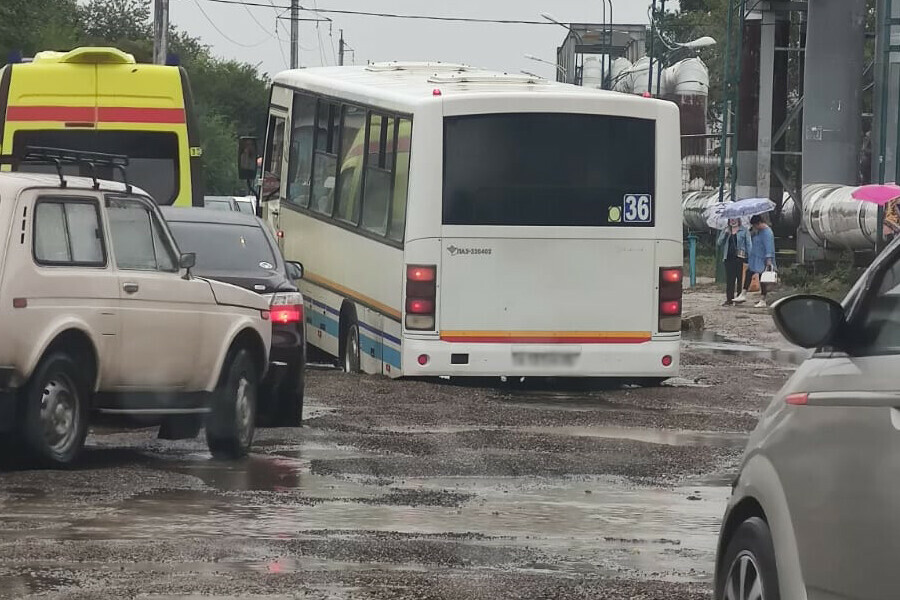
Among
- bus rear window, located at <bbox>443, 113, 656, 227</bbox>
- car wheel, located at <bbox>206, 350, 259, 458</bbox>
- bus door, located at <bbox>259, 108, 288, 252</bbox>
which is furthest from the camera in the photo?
bus door, located at <bbox>259, 108, 288, 252</bbox>

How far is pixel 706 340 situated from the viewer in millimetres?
26906

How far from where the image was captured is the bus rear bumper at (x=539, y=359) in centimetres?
1720

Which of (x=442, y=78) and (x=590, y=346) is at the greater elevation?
(x=442, y=78)

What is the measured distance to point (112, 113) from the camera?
22.1m

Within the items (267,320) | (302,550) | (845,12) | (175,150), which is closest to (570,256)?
(267,320)

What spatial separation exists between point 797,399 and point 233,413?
7.38m

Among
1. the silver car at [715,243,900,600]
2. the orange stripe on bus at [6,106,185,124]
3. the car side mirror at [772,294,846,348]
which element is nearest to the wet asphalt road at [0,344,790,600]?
the silver car at [715,243,900,600]

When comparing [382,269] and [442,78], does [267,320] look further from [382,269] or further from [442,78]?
[442,78]

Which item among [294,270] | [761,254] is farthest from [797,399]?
[761,254]

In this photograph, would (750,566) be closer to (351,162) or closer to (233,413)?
(233,413)

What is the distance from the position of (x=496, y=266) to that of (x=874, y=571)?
42.0ft

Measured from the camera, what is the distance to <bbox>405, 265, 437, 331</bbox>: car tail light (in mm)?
17203

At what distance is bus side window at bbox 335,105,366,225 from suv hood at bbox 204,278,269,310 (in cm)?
630

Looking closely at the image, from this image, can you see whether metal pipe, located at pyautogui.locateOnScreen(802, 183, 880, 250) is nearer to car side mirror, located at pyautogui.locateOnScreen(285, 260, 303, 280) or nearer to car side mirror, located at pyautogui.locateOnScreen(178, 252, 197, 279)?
car side mirror, located at pyautogui.locateOnScreen(285, 260, 303, 280)
